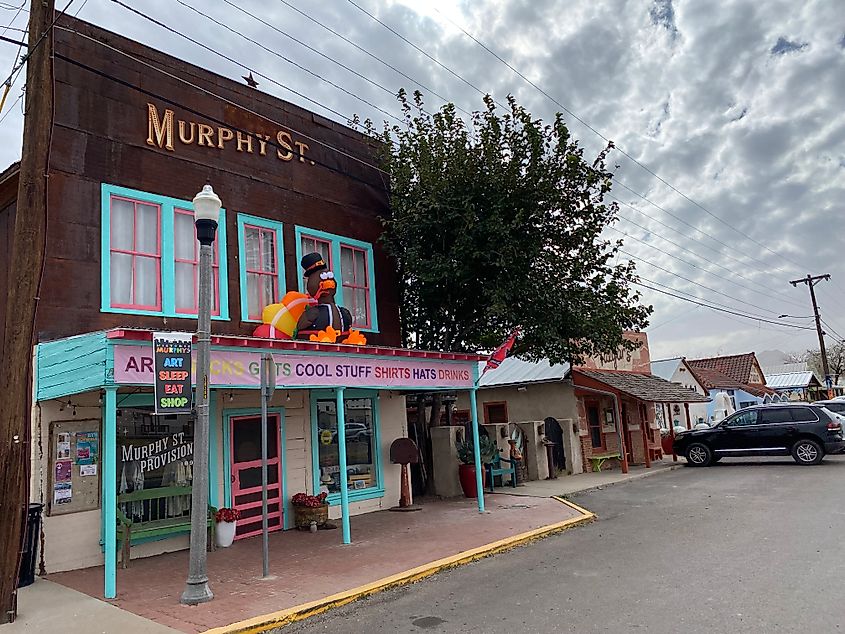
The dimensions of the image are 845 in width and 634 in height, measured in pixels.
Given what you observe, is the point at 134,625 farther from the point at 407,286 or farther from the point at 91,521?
the point at 407,286

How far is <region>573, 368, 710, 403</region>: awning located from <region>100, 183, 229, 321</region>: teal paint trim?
1262cm

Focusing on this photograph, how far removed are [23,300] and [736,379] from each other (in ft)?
138

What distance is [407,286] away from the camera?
50.2 ft

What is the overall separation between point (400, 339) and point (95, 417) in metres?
6.56

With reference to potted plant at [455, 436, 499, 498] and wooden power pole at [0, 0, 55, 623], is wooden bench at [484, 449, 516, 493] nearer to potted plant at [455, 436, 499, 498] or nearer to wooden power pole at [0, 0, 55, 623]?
potted plant at [455, 436, 499, 498]

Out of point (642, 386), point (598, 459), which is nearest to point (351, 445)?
point (598, 459)

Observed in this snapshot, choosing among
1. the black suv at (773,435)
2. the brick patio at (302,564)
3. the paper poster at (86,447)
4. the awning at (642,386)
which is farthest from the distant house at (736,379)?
the paper poster at (86,447)

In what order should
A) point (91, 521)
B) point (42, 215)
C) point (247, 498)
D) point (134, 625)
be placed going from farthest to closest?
point (247, 498)
point (91, 521)
point (42, 215)
point (134, 625)

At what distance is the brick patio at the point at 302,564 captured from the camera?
725 centimetres

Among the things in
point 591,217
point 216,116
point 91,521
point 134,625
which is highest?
point 216,116

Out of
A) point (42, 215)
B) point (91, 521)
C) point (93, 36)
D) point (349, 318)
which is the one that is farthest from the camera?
point (349, 318)

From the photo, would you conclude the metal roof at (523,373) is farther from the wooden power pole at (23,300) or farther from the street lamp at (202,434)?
the wooden power pole at (23,300)

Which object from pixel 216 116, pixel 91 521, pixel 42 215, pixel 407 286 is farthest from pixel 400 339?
pixel 42 215

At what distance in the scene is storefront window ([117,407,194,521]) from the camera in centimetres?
988
